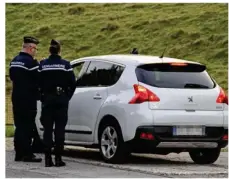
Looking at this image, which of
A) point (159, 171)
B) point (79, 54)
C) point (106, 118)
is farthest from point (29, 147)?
point (79, 54)

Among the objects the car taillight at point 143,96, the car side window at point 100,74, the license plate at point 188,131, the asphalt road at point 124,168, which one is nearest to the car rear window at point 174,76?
the car taillight at point 143,96

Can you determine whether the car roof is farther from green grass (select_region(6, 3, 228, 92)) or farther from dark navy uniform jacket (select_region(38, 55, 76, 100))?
green grass (select_region(6, 3, 228, 92))

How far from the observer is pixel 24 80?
12.2 meters

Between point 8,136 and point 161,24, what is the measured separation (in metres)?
23.5

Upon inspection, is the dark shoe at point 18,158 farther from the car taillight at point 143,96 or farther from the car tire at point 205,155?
A: the car tire at point 205,155

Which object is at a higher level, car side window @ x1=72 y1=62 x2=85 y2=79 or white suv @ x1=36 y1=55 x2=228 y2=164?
car side window @ x1=72 y1=62 x2=85 y2=79

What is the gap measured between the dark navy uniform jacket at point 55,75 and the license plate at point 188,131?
1.57 metres

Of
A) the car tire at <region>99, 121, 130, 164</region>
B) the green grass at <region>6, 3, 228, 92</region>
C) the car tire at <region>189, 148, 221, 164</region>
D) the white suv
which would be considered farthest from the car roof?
the green grass at <region>6, 3, 228, 92</region>

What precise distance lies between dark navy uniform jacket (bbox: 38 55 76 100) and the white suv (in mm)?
836

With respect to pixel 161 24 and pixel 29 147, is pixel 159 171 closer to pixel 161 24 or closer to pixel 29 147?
pixel 29 147

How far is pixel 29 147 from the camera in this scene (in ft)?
40.4

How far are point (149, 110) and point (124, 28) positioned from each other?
2878cm

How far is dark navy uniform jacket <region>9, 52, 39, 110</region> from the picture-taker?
39.8 ft

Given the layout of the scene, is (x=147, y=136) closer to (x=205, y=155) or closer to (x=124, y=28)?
(x=205, y=155)
